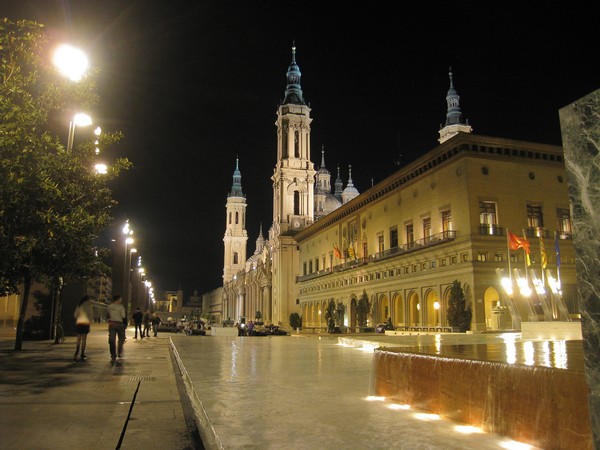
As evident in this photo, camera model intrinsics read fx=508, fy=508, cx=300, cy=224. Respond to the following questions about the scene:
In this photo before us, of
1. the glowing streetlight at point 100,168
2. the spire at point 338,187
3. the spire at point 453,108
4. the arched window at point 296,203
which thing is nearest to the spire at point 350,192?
the spire at point 338,187

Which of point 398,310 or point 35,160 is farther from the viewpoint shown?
point 398,310

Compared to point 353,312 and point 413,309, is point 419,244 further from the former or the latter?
point 353,312

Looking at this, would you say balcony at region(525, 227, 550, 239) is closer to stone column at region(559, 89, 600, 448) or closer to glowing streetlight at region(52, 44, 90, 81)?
glowing streetlight at region(52, 44, 90, 81)

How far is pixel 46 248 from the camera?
39.2ft

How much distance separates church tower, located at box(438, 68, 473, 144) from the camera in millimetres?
66688

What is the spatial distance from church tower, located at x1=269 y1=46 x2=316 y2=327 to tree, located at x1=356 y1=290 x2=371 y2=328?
30083mm

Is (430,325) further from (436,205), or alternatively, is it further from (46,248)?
(46,248)

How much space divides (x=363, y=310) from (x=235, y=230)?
99.5 m

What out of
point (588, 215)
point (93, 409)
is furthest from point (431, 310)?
point (588, 215)

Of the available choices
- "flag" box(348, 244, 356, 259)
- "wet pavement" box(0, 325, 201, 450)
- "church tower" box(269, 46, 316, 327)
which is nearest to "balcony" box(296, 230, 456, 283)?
"flag" box(348, 244, 356, 259)

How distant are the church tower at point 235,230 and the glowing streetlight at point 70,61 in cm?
13462

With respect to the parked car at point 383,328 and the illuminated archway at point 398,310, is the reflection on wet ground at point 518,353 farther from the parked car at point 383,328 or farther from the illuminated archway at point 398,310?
the illuminated archway at point 398,310

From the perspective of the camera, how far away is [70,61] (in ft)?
35.4

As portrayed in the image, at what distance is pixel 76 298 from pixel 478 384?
24.2 metres
